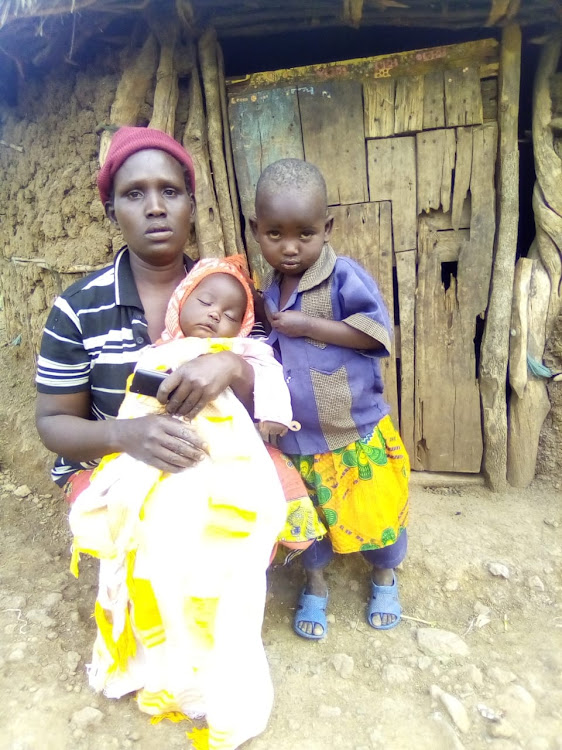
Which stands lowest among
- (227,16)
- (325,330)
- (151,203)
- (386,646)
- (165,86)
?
(386,646)

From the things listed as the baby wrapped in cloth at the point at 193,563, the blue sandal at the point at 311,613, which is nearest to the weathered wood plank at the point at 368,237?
the baby wrapped in cloth at the point at 193,563

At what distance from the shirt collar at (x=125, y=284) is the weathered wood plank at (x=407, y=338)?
118 centimetres

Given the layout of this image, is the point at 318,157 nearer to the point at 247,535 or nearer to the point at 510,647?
the point at 247,535

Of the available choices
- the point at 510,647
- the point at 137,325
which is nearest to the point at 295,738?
the point at 510,647

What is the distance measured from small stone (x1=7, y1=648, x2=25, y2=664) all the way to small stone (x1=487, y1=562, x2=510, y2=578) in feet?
5.58

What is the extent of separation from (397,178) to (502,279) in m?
0.63

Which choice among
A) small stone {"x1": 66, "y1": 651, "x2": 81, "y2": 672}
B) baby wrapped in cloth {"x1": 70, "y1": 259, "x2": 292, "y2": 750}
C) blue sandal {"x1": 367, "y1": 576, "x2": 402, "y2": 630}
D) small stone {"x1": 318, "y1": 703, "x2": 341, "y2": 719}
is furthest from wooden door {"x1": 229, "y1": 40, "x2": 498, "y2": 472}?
small stone {"x1": 66, "y1": 651, "x2": 81, "y2": 672}

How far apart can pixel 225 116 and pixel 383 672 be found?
2.21 metres

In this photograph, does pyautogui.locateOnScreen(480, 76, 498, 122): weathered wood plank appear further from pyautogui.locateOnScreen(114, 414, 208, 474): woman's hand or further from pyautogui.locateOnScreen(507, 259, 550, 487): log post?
pyautogui.locateOnScreen(114, 414, 208, 474): woman's hand

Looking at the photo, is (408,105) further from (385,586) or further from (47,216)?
(385,586)

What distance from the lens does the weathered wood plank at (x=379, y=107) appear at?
86.0 inches

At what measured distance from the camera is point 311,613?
6.23 feet

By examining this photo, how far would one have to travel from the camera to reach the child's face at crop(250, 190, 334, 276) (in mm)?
1579

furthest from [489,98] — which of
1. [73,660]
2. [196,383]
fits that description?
[73,660]
